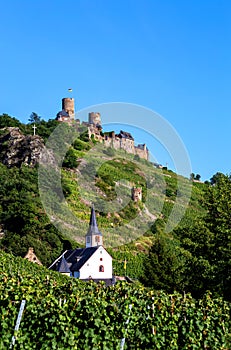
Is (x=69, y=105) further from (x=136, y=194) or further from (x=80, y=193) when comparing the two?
(x=80, y=193)

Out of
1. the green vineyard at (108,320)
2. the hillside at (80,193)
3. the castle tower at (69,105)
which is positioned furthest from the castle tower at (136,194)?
the green vineyard at (108,320)

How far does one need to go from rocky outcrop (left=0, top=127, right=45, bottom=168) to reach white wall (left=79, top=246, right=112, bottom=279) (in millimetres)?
26236

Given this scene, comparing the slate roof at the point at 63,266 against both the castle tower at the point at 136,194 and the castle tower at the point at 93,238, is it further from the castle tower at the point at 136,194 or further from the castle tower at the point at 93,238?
the castle tower at the point at 136,194

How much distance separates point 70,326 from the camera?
1330cm

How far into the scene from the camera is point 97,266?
201 feet

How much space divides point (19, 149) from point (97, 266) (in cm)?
3202

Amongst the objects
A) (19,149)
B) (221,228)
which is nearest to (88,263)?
(19,149)

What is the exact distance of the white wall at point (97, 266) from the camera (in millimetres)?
60666

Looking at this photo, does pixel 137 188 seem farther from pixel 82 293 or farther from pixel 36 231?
pixel 82 293

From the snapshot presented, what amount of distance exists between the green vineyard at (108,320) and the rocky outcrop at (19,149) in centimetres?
7104

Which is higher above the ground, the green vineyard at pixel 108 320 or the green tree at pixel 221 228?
the green tree at pixel 221 228

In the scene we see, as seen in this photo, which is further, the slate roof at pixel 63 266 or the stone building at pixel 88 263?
the stone building at pixel 88 263

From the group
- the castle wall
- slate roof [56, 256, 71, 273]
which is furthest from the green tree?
the castle wall

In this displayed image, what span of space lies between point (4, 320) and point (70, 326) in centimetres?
136
